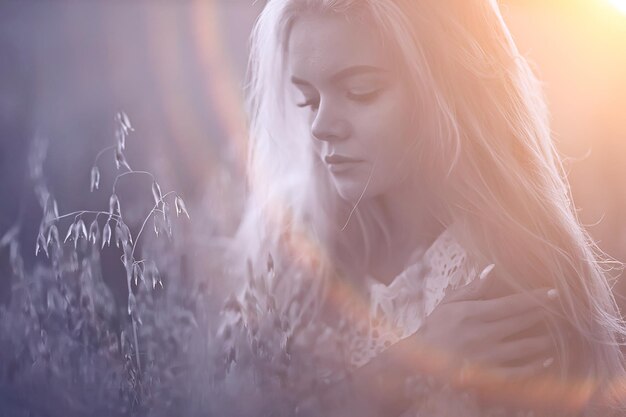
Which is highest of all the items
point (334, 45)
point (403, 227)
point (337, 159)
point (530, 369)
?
point (334, 45)

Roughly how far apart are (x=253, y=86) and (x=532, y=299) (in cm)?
75

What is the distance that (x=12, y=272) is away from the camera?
1.69m

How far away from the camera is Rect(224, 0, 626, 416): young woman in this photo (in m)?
1.49

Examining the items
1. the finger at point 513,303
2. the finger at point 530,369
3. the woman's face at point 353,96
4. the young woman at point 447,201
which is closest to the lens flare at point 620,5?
the young woman at point 447,201

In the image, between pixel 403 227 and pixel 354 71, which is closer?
pixel 354 71

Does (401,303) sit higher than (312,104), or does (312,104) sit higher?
(312,104)

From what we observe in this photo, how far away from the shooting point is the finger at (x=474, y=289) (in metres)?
1.52

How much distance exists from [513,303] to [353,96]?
531 millimetres

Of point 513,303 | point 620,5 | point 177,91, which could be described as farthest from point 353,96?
point 620,5

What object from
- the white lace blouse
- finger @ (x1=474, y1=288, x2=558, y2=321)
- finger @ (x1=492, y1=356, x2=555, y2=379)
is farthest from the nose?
finger @ (x1=492, y1=356, x2=555, y2=379)

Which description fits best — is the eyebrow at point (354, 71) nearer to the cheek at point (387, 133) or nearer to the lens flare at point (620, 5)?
the cheek at point (387, 133)

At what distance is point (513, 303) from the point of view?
4.94ft

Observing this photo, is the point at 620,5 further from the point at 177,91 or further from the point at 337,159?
the point at 177,91

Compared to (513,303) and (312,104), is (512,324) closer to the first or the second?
(513,303)
